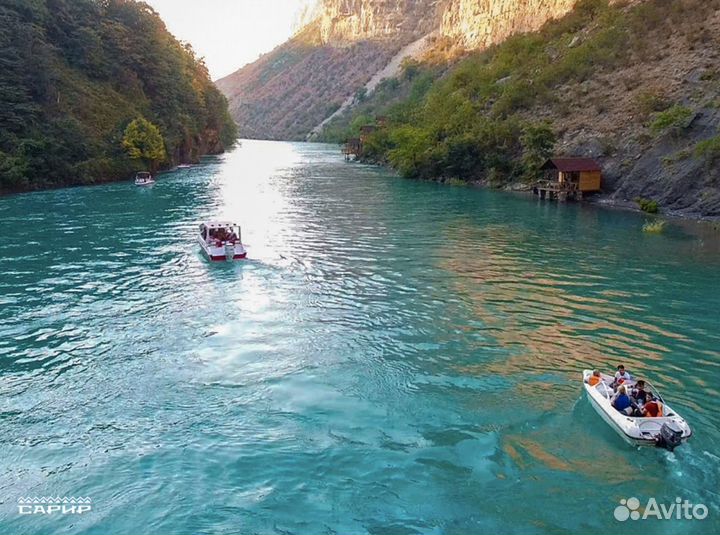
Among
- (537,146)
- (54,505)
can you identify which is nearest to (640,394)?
(54,505)

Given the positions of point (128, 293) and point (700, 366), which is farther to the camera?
point (128, 293)

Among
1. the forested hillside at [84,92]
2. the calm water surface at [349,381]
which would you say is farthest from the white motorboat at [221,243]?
the forested hillside at [84,92]

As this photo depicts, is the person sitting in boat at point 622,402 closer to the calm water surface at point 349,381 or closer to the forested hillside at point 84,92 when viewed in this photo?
the calm water surface at point 349,381

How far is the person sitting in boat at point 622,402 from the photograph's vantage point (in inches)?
636

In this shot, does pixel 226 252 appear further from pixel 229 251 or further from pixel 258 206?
pixel 258 206

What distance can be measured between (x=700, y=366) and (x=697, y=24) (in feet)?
232

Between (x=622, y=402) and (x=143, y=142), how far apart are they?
78084 millimetres

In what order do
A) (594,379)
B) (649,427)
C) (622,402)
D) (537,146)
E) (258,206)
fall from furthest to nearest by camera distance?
(537,146), (258,206), (594,379), (622,402), (649,427)

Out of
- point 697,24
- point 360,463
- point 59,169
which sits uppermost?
point 697,24

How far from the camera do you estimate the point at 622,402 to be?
53.7 feet

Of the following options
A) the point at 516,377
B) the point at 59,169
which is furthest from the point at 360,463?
the point at 59,169

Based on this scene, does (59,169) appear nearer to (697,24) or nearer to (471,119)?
(471,119)

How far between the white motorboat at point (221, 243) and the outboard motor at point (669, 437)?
26290mm

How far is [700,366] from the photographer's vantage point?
20.6 meters
